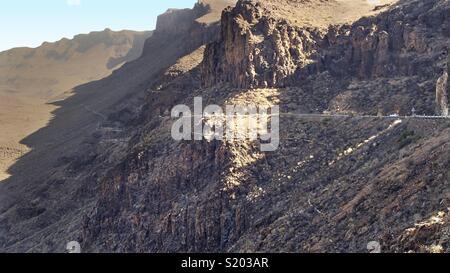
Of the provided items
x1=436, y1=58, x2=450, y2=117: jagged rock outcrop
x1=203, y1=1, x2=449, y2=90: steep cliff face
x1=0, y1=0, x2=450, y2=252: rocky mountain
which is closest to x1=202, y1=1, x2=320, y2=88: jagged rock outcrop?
x1=203, y1=1, x2=449, y2=90: steep cliff face

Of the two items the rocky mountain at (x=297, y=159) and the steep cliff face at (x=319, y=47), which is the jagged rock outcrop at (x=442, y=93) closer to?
the rocky mountain at (x=297, y=159)

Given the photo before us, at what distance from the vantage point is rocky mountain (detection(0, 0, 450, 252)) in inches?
1284

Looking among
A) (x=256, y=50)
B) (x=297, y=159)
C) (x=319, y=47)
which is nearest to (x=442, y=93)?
(x=297, y=159)

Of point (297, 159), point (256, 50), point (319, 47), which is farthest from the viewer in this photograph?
point (319, 47)

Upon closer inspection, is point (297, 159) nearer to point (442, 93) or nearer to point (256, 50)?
point (442, 93)

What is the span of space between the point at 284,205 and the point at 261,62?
19804 millimetres

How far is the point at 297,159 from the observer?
47.2 m

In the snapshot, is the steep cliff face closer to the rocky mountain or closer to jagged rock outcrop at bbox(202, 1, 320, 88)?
jagged rock outcrop at bbox(202, 1, 320, 88)

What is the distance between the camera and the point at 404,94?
5088 centimetres

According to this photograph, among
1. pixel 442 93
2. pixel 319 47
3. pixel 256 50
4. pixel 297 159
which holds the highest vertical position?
pixel 319 47

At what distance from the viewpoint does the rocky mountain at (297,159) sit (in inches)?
1284

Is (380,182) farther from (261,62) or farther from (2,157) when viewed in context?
(2,157)

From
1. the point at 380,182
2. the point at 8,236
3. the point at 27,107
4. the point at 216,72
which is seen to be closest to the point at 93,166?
the point at 8,236

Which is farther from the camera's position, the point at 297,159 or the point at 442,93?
the point at 297,159
